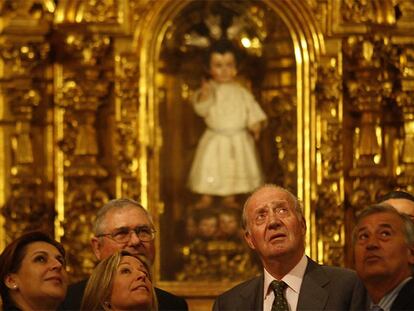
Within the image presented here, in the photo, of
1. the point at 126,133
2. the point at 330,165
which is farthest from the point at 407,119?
the point at 126,133

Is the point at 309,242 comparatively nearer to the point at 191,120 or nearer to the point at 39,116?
the point at 191,120

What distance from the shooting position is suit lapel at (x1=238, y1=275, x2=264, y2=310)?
5875 mm

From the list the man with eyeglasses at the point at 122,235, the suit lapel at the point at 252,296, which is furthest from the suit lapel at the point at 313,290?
the man with eyeglasses at the point at 122,235

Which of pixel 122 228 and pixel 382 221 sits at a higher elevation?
pixel 382 221

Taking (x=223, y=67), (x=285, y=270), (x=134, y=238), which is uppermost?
(x=223, y=67)

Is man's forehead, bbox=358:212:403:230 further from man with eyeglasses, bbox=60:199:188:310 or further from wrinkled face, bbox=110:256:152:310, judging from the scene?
man with eyeglasses, bbox=60:199:188:310

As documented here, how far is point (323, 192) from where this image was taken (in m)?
8.78

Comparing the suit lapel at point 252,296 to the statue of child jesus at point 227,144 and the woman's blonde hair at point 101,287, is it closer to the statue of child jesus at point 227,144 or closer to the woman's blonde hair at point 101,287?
the woman's blonde hair at point 101,287

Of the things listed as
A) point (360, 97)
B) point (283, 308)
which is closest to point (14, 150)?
point (360, 97)

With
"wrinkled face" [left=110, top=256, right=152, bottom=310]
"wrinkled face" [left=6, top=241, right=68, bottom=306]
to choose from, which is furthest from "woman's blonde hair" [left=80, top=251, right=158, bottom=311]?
"wrinkled face" [left=6, top=241, right=68, bottom=306]

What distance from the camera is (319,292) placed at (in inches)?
226

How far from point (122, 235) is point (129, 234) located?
4 cm

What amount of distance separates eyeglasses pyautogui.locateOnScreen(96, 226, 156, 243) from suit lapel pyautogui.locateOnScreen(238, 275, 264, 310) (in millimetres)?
716

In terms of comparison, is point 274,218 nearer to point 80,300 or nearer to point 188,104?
point 80,300
